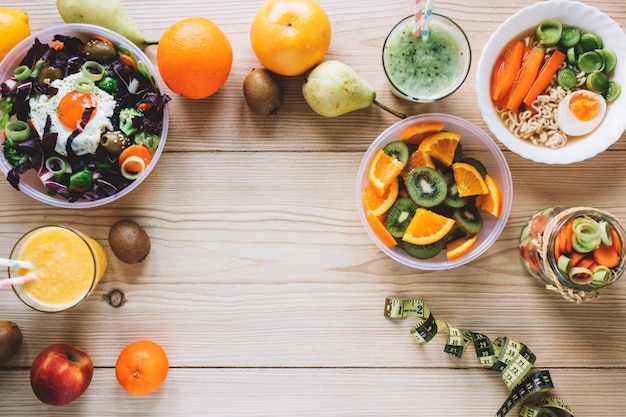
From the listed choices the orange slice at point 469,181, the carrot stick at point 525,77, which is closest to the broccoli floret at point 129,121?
the orange slice at point 469,181

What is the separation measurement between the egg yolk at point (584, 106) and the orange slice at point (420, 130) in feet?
0.90

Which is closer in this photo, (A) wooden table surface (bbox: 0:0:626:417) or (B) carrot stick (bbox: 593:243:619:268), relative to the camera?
(B) carrot stick (bbox: 593:243:619:268)

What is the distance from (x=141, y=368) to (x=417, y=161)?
0.71 meters

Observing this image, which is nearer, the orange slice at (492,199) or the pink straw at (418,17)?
the pink straw at (418,17)

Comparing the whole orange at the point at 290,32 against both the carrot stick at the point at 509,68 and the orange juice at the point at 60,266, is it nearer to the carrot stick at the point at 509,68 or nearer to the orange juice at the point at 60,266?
the carrot stick at the point at 509,68

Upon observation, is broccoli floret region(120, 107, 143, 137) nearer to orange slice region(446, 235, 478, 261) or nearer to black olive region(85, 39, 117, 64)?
black olive region(85, 39, 117, 64)

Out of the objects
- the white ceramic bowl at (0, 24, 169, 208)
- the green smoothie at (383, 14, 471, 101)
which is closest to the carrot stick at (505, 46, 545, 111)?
the green smoothie at (383, 14, 471, 101)

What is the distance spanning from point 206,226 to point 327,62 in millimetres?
443

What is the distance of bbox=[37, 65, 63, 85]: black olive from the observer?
1188 millimetres

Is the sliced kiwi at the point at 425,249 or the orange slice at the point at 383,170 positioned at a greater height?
the orange slice at the point at 383,170

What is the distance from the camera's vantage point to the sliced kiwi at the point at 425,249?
47.8 inches

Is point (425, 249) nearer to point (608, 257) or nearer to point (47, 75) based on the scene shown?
point (608, 257)

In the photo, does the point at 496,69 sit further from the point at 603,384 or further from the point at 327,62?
the point at 603,384

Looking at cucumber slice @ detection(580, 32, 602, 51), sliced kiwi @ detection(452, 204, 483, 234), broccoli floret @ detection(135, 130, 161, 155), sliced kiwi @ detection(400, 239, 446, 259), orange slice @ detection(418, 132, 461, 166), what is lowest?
sliced kiwi @ detection(400, 239, 446, 259)
